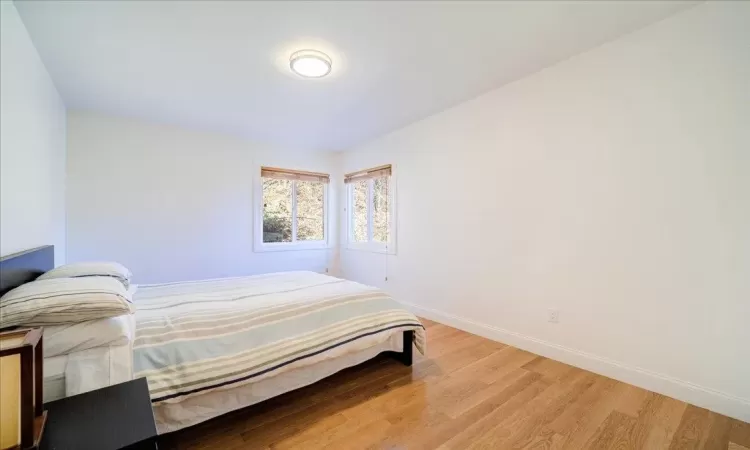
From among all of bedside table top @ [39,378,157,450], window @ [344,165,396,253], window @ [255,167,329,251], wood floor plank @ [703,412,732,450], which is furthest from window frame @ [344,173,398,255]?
bedside table top @ [39,378,157,450]

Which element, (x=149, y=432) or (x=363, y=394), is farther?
(x=363, y=394)

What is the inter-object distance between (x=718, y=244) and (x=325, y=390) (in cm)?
262

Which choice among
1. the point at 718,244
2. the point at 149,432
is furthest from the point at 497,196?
the point at 149,432

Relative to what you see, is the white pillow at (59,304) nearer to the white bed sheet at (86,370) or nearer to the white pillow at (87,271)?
the white bed sheet at (86,370)

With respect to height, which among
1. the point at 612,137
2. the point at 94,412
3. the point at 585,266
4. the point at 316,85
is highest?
the point at 316,85

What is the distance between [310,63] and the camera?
225cm

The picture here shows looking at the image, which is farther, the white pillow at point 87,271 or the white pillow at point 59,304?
the white pillow at point 87,271

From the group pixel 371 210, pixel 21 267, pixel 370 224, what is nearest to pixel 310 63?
pixel 21 267

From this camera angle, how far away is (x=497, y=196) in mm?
2871

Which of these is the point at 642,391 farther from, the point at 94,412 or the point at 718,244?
the point at 94,412

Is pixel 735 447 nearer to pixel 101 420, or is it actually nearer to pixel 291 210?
pixel 101 420

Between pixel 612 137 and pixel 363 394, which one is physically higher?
pixel 612 137

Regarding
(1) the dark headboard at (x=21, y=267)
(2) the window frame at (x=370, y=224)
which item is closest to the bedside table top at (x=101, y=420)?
(1) the dark headboard at (x=21, y=267)

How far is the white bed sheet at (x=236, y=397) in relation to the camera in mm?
1445
